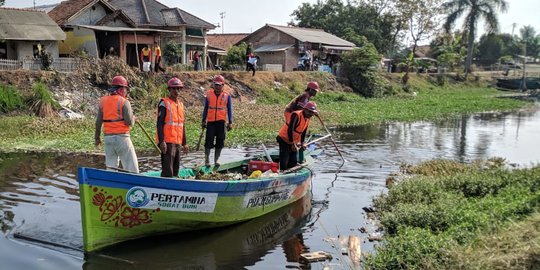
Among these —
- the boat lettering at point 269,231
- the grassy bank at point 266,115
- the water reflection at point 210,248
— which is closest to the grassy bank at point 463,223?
the water reflection at point 210,248

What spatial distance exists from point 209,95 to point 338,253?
14.9ft

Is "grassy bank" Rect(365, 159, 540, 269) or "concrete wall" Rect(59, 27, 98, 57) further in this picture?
"concrete wall" Rect(59, 27, 98, 57)

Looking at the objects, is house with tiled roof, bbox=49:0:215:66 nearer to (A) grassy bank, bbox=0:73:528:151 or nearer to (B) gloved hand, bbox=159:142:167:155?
(A) grassy bank, bbox=0:73:528:151

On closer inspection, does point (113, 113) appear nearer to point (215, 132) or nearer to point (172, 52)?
point (215, 132)

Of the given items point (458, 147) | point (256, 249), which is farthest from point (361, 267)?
point (458, 147)

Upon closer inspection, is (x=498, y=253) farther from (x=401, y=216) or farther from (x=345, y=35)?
(x=345, y=35)

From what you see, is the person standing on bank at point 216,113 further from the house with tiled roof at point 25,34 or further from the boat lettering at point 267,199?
the house with tiled roof at point 25,34

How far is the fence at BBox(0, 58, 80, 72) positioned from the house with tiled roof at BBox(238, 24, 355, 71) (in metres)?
18.4

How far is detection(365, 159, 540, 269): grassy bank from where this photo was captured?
6613mm

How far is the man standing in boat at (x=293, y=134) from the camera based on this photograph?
10922 mm

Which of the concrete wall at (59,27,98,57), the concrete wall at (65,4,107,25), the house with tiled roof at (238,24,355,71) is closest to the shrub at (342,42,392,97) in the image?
the house with tiled roof at (238,24,355,71)

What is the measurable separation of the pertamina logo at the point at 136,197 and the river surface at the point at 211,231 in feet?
2.79

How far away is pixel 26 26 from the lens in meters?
26.7

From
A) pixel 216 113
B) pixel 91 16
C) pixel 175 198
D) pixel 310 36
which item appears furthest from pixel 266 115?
pixel 310 36
